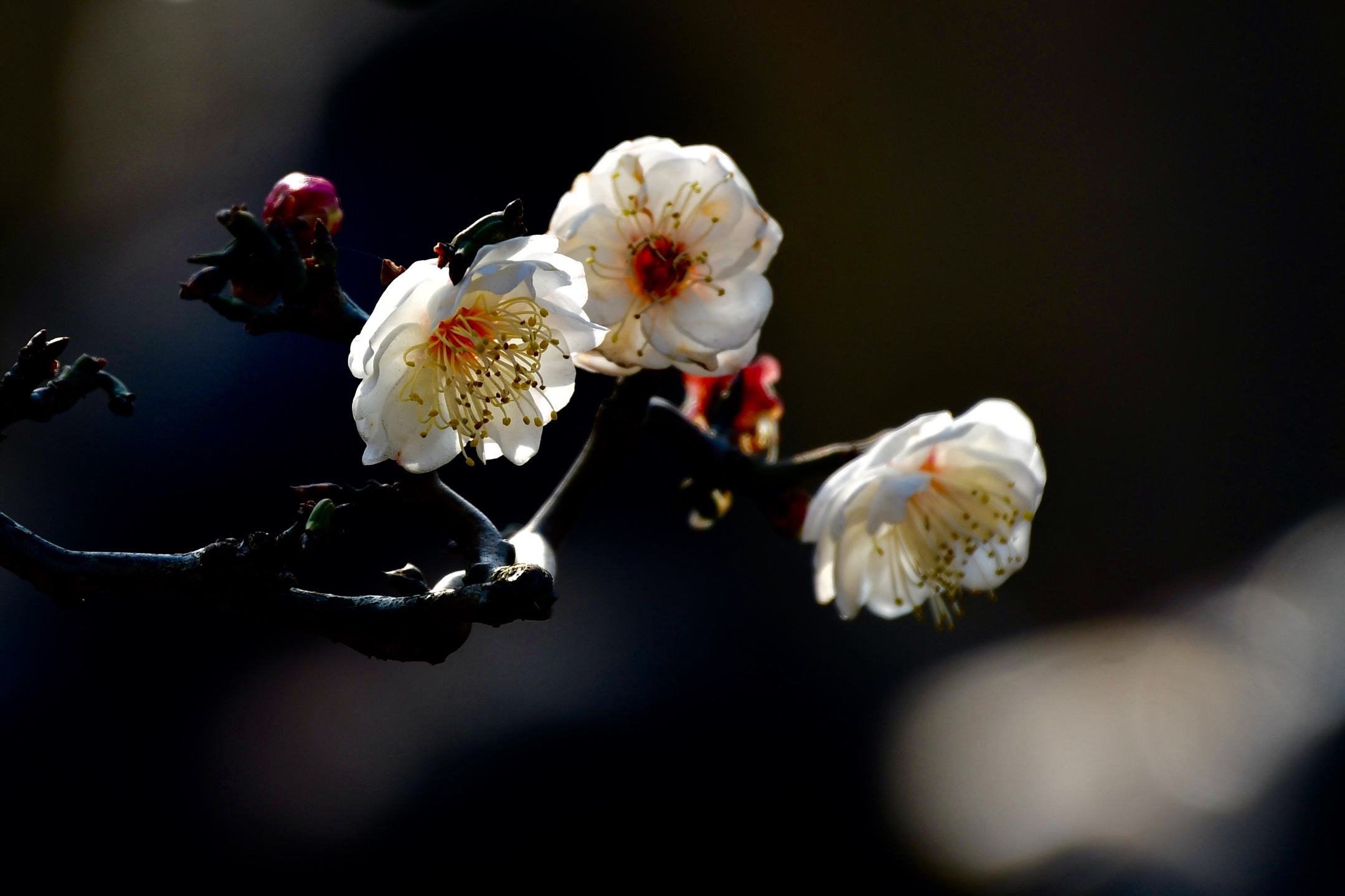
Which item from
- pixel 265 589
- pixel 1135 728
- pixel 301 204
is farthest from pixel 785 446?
pixel 265 589

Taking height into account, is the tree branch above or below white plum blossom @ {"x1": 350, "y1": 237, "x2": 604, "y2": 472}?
below

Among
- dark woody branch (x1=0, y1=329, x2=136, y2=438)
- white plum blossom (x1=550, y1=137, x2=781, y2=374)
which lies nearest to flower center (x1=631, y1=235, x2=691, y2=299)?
white plum blossom (x1=550, y1=137, x2=781, y2=374)

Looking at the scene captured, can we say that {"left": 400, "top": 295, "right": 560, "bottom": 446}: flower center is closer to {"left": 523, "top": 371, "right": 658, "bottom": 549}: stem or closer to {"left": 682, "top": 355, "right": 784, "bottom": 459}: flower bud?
{"left": 523, "top": 371, "right": 658, "bottom": 549}: stem

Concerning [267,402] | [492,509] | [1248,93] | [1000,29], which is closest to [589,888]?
[492,509]

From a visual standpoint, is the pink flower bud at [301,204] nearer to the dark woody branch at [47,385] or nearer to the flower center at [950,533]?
the dark woody branch at [47,385]

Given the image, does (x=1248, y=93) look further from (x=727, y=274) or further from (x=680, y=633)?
(x=727, y=274)

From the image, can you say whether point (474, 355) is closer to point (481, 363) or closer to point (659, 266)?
point (481, 363)
